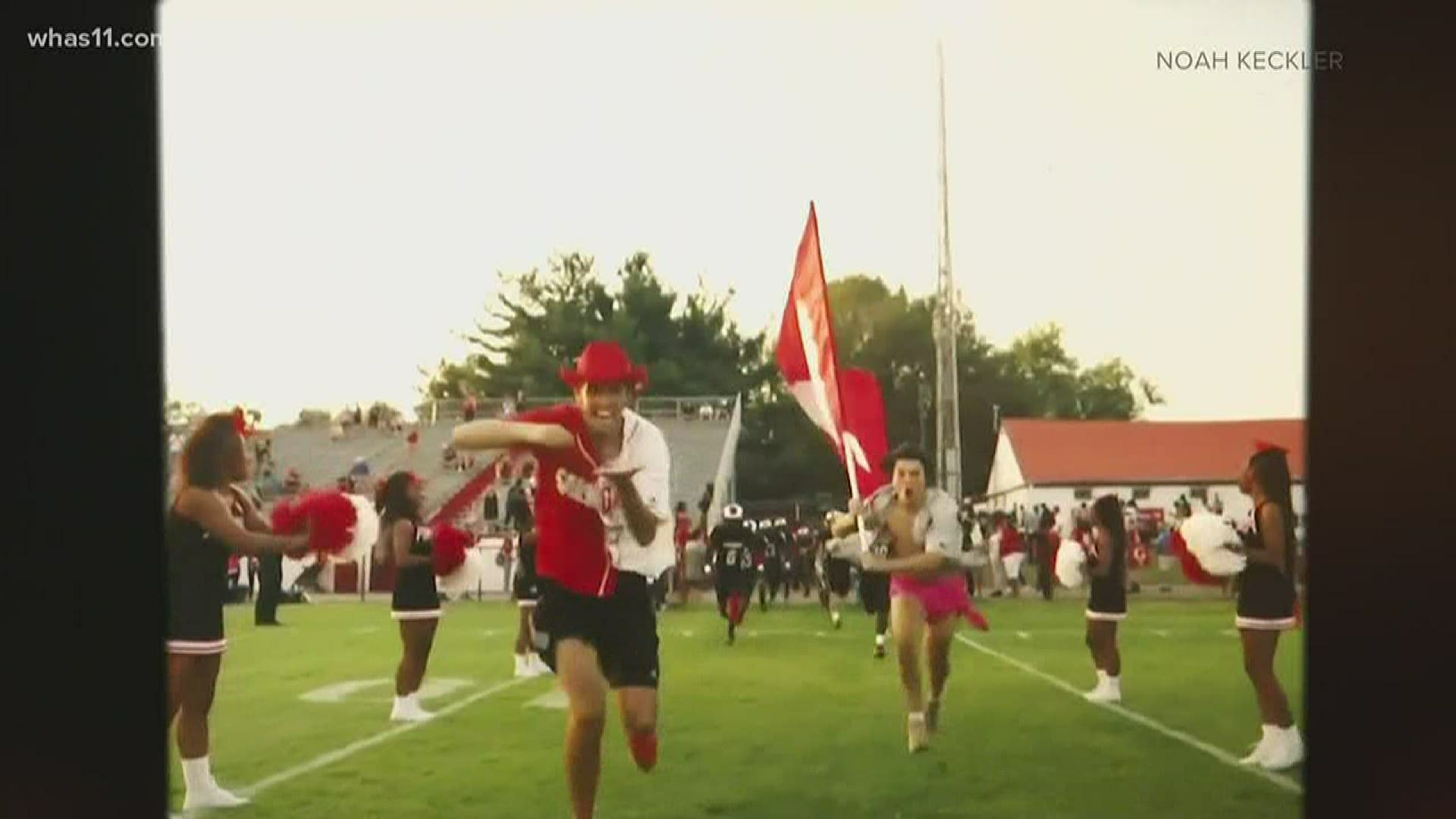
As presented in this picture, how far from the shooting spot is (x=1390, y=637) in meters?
2.34

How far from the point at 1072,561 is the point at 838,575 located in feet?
1.52

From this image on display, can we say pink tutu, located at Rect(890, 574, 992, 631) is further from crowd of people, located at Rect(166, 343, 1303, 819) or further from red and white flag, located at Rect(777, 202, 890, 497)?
red and white flag, located at Rect(777, 202, 890, 497)

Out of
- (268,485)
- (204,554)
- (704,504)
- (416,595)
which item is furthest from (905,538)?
(204,554)

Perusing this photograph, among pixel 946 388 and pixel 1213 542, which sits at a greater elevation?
pixel 946 388

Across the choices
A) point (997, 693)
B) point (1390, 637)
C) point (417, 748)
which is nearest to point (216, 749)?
point (417, 748)

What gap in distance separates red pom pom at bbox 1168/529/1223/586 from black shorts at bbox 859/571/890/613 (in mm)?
543

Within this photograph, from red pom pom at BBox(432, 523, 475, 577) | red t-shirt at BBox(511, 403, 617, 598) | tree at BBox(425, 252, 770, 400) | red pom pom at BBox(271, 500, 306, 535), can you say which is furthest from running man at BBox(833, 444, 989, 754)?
red pom pom at BBox(271, 500, 306, 535)

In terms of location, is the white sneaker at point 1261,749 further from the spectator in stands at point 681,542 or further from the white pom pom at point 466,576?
the white pom pom at point 466,576

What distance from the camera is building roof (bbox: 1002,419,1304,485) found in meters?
2.23

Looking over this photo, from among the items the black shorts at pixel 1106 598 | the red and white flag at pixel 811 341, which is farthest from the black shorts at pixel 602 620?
the black shorts at pixel 1106 598

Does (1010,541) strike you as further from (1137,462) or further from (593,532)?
(593,532)

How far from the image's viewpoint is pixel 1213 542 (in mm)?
2277

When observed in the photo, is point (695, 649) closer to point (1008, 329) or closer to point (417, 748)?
point (417, 748)

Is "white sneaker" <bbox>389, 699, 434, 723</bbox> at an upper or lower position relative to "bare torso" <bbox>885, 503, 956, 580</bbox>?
lower
